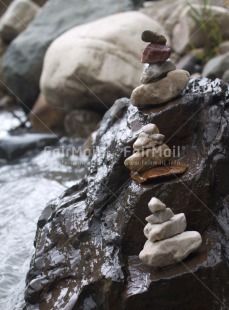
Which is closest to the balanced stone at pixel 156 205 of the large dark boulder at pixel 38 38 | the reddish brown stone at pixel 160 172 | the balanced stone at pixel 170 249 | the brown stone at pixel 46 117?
the balanced stone at pixel 170 249

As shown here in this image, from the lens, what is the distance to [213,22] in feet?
22.2

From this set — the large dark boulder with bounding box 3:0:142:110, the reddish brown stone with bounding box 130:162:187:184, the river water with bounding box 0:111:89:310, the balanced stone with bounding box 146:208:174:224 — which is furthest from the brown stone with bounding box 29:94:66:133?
the balanced stone with bounding box 146:208:174:224

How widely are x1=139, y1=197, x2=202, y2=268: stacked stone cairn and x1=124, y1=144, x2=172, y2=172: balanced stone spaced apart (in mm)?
291

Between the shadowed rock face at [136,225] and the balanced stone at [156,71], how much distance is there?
6.5 inches

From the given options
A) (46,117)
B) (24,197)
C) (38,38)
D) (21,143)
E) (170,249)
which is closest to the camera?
(170,249)

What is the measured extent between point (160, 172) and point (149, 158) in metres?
0.09

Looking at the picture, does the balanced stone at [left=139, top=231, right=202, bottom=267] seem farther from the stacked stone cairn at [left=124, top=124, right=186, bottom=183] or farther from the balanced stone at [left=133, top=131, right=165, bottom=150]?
the balanced stone at [left=133, top=131, right=165, bottom=150]

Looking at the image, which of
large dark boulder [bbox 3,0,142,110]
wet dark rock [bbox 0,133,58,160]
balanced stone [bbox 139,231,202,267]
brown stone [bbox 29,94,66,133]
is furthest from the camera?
large dark boulder [bbox 3,0,142,110]

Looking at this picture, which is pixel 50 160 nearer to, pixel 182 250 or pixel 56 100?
pixel 56 100

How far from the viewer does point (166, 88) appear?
2656mm

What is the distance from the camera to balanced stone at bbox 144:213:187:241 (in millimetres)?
2113

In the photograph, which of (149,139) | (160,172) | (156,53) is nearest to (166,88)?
(156,53)

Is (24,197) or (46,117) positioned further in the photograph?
(46,117)

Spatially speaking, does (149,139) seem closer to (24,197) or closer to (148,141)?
(148,141)
